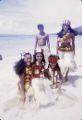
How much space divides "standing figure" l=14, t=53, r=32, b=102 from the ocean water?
4cm

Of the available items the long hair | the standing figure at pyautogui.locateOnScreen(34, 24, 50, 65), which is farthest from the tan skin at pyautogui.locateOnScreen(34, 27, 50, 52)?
the long hair

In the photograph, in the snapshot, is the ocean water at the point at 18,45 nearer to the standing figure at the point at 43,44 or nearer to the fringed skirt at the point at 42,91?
the standing figure at the point at 43,44

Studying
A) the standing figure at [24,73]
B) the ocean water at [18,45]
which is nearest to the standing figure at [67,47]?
the ocean water at [18,45]

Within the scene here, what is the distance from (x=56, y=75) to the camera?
1473 mm

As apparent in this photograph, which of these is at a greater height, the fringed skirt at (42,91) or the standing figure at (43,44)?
the standing figure at (43,44)

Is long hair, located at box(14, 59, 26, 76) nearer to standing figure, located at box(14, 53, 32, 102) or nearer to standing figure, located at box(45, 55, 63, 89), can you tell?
standing figure, located at box(14, 53, 32, 102)

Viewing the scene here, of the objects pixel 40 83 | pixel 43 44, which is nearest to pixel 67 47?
pixel 43 44

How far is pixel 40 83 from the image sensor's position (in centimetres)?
142

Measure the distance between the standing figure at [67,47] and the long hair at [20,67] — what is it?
0.60ft

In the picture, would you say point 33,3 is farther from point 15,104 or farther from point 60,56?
point 15,104

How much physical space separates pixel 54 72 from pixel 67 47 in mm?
137

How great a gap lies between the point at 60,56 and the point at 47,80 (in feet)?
0.43

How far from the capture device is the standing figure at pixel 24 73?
1.43 metres

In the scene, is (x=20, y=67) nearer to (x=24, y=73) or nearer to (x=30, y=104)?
(x=24, y=73)
